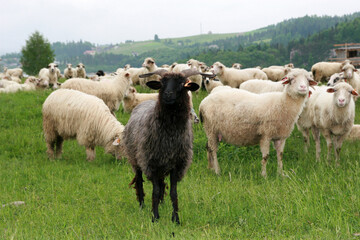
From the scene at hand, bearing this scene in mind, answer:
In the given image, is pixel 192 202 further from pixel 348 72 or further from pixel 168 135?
pixel 348 72

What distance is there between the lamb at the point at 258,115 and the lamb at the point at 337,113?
0.90 metres

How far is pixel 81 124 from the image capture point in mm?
7801

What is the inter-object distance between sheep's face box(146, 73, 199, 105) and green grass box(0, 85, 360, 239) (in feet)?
4.73

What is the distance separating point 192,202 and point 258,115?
2366 millimetres

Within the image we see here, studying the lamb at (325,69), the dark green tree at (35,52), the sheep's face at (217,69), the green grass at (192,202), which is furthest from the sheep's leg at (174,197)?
the dark green tree at (35,52)

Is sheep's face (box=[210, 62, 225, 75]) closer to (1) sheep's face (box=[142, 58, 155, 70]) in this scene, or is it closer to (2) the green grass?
(1) sheep's face (box=[142, 58, 155, 70])

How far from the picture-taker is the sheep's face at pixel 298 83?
19.6ft

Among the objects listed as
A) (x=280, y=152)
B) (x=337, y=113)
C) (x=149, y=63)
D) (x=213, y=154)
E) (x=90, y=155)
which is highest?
(x=149, y=63)

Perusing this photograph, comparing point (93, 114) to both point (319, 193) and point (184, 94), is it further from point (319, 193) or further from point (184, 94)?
point (319, 193)

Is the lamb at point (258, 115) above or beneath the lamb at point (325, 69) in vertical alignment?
above

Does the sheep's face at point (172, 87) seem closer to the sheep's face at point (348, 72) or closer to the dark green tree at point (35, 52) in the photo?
the sheep's face at point (348, 72)

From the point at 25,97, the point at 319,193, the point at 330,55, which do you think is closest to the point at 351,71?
the point at 319,193

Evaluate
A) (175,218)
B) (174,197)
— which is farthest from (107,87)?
(175,218)

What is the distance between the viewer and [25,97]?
1407 centimetres
